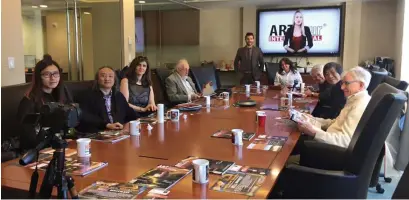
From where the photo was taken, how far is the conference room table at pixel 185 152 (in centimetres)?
140

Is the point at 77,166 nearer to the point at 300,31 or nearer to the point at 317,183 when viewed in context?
the point at 317,183

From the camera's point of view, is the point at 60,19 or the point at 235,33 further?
the point at 235,33

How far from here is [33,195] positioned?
128 centimetres

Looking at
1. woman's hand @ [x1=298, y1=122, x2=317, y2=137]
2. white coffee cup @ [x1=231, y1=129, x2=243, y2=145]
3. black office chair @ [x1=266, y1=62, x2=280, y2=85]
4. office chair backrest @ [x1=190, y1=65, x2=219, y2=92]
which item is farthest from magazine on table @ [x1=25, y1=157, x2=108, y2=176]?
black office chair @ [x1=266, y1=62, x2=280, y2=85]

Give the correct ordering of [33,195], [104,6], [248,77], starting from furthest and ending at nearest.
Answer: [248,77]
[104,6]
[33,195]

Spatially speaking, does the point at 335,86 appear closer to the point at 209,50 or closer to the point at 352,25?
the point at 352,25

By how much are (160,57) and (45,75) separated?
508cm

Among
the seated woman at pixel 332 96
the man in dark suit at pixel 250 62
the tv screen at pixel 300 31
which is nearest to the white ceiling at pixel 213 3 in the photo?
the tv screen at pixel 300 31

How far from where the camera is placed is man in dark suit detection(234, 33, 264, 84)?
6.78m

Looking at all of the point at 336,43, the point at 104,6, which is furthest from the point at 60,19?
the point at 336,43

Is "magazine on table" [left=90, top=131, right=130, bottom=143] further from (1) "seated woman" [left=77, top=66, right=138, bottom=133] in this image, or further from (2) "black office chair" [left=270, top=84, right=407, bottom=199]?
(2) "black office chair" [left=270, top=84, right=407, bottom=199]

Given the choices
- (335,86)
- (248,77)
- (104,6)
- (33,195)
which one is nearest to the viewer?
(33,195)

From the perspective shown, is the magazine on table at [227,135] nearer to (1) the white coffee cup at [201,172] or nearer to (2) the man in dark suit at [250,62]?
(1) the white coffee cup at [201,172]

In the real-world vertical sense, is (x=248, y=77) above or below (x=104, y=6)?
below
